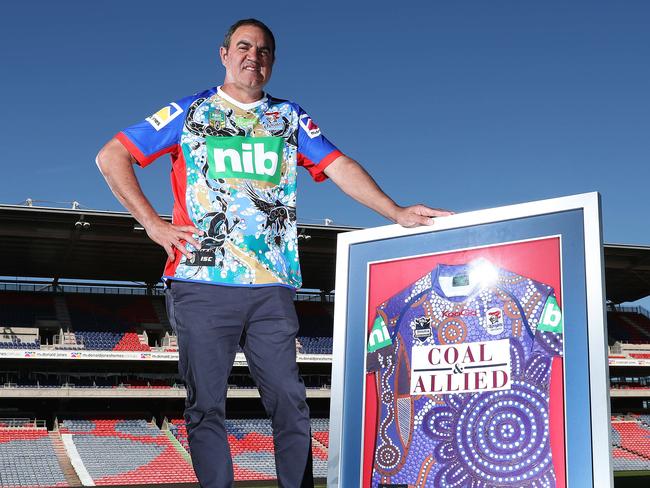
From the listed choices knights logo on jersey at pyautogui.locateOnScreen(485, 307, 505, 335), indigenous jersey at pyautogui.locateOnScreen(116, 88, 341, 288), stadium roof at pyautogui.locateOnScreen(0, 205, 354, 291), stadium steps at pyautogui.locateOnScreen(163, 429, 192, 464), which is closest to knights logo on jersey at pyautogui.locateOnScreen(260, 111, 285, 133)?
indigenous jersey at pyautogui.locateOnScreen(116, 88, 341, 288)

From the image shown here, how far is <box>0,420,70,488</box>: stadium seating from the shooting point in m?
23.0

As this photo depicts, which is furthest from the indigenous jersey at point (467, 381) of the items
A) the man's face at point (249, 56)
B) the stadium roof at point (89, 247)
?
the stadium roof at point (89, 247)

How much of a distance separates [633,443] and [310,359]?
1420 centimetres

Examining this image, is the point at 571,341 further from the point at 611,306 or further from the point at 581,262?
the point at 611,306

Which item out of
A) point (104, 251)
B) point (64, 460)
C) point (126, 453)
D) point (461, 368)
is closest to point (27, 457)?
point (64, 460)

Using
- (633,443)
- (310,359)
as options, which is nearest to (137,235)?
(310,359)

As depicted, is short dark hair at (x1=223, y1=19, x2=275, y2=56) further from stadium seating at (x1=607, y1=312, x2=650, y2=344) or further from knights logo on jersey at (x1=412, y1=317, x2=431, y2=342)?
stadium seating at (x1=607, y1=312, x2=650, y2=344)

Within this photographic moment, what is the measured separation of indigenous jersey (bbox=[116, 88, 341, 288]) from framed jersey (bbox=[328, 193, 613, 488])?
46 cm

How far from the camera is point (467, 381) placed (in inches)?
114

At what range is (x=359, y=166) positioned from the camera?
350cm

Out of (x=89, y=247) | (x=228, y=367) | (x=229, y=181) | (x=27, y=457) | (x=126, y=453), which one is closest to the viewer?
(x=228, y=367)

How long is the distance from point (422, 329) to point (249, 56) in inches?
52.4

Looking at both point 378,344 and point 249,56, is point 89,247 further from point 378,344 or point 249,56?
point 378,344

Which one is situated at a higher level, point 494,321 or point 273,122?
point 273,122
